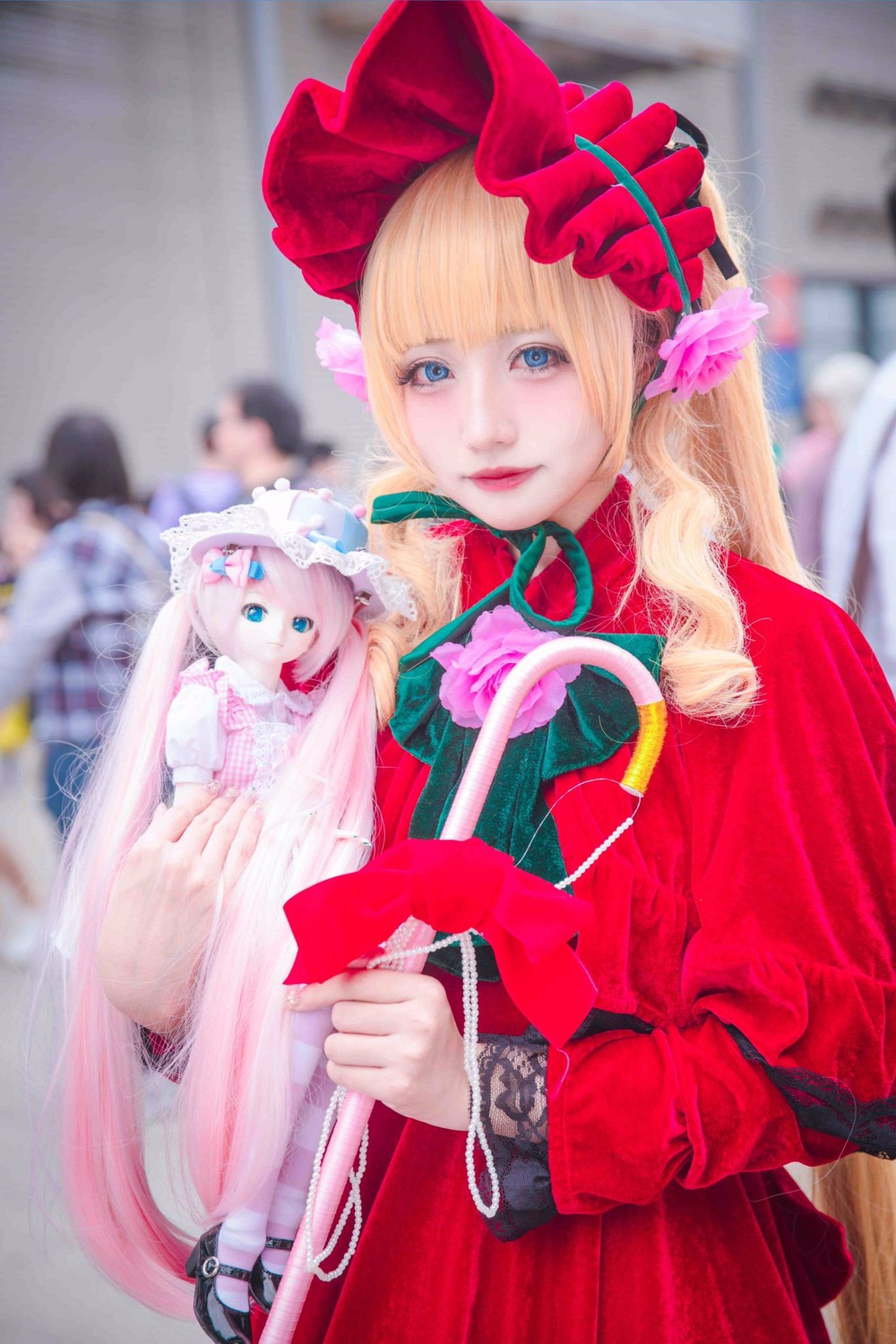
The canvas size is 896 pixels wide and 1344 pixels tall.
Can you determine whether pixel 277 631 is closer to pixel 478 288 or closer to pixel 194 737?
pixel 194 737

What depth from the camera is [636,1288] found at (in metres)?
0.99

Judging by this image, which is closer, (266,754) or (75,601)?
(266,754)

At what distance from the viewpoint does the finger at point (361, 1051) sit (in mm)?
952

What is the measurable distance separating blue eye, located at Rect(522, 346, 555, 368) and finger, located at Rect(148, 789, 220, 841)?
1.62ft

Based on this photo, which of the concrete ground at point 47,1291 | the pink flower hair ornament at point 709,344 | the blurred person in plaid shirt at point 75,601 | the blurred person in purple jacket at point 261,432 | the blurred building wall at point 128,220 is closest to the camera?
the pink flower hair ornament at point 709,344

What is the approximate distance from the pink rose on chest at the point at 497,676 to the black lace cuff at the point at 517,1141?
0.30 meters

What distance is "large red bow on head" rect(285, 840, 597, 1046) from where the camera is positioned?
0.86 meters

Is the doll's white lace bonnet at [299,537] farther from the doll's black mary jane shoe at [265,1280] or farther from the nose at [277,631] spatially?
the doll's black mary jane shoe at [265,1280]

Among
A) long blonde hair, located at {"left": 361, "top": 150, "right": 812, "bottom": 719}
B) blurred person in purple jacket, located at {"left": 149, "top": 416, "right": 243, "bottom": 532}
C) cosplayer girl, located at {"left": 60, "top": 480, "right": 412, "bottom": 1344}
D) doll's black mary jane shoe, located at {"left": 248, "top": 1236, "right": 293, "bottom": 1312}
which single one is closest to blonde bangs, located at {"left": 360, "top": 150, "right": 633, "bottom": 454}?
long blonde hair, located at {"left": 361, "top": 150, "right": 812, "bottom": 719}

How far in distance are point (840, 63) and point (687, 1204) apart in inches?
430

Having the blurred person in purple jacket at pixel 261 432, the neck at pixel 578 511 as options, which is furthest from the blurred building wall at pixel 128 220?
the neck at pixel 578 511

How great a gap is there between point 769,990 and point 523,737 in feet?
1.00

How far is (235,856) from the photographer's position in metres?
1.05

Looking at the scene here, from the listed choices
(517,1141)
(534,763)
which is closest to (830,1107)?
(517,1141)
